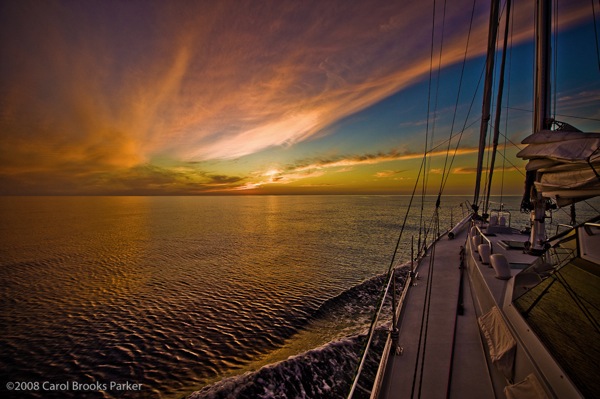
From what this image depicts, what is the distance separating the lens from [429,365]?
253 inches

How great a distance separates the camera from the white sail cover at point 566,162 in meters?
6.33

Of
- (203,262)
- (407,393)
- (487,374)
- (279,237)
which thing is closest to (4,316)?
(203,262)

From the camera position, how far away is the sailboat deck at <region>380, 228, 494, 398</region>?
224 inches

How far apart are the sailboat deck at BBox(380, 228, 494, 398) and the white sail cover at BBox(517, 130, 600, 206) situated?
4967 millimetres

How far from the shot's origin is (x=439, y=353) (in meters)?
6.87

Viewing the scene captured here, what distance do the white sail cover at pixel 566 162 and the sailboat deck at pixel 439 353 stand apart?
4967 millimetres

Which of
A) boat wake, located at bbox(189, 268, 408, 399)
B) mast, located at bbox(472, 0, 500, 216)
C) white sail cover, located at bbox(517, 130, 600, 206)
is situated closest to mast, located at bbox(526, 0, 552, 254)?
white sail cover, located at bbox(517, 130, 600, 206)

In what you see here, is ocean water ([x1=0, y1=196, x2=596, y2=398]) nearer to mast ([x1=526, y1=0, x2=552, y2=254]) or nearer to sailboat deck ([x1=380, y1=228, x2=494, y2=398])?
sailboat deck ([x1=380, y1=228, x2=494, y2=398])

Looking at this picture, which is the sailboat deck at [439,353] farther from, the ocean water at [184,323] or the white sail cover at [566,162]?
the white sail cover at [566,162]

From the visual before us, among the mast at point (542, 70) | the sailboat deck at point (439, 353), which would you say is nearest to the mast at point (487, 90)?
the mast at point (542, 70)

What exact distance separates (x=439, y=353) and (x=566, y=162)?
644cm

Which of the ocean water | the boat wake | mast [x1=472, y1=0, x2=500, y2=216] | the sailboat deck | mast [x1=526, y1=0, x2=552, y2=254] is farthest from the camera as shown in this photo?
mast [x1=472, y1=0, x2=500, y2=216]

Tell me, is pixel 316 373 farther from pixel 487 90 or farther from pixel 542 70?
pixel 487 90

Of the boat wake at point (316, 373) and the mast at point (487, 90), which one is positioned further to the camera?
the mast at point (487, 90)
